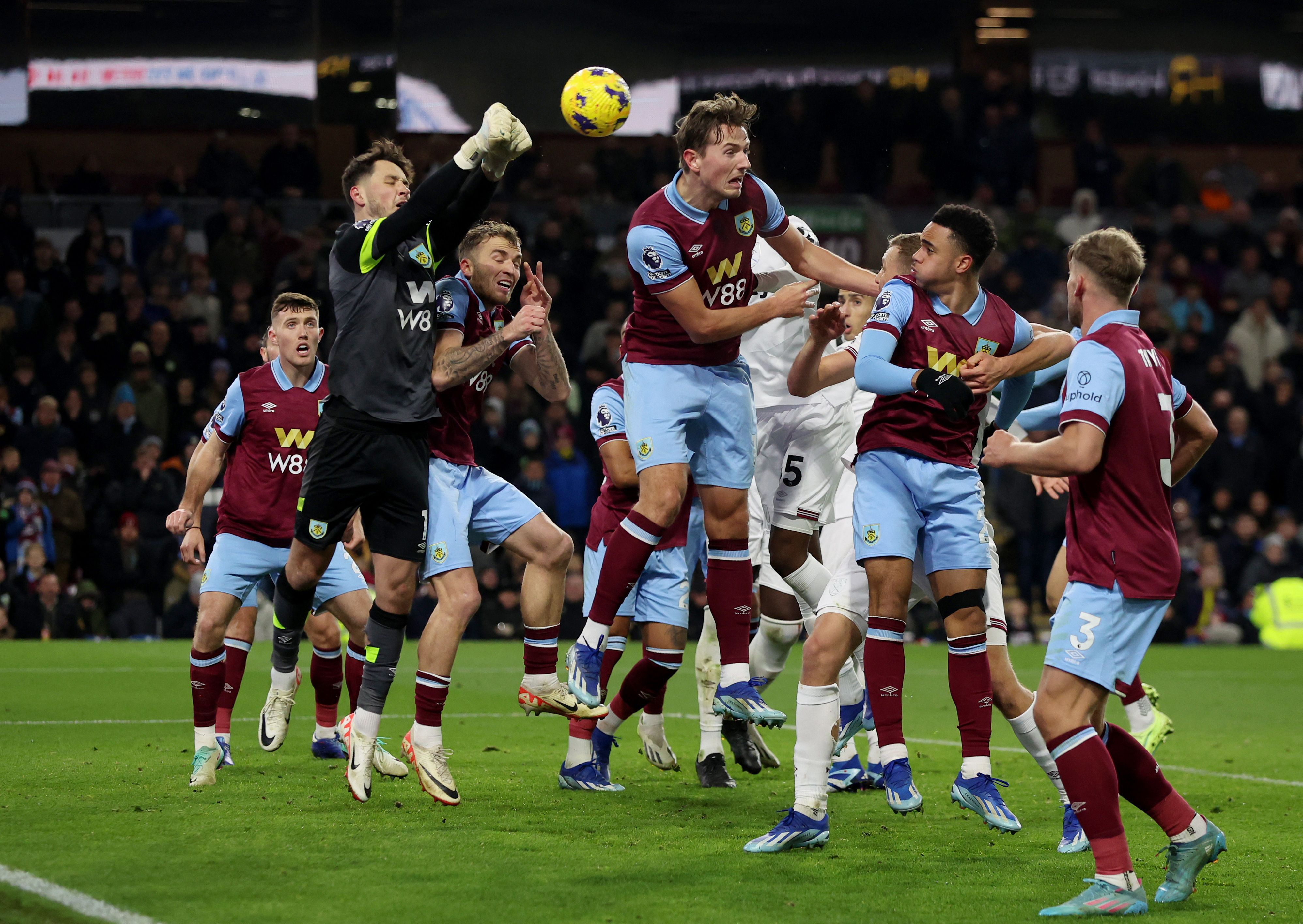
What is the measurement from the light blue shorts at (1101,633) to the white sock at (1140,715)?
8.22ft

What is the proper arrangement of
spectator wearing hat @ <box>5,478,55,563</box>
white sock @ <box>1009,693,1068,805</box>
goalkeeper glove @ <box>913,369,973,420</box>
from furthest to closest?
spectator wearing hat @ <box>5,478,55,563</box>
white sock @ <box>1009,693,1068,805</box>
goalkeeper glove @ <box>913,369,973,420</box>

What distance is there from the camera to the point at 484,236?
736 centimetres

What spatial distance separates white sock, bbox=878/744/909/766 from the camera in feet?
19.5

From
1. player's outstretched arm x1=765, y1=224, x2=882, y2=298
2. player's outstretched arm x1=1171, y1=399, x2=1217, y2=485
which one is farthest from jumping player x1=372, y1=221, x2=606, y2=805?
player's outstretched arm x1=1171, y1=399, x2=1217, y2=485

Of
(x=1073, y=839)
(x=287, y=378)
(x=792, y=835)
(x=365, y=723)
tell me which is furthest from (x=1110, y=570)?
(x=287, y=378)

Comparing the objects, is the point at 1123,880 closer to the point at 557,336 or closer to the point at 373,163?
the point at 373,163

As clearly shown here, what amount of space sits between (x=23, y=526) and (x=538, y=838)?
11552mm

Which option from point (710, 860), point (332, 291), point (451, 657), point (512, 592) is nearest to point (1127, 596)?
point (710, 860)

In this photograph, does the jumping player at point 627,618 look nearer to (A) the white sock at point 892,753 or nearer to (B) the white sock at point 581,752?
(B) the white sock at point 581,752


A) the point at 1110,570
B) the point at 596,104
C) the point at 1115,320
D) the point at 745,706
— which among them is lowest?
the point at 745,706

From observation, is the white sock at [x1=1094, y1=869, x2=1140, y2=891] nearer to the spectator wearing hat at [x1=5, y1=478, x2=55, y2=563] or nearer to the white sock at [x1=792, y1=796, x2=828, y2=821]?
the white sock at [x1=792, y1=796, x2=828, y2=821]

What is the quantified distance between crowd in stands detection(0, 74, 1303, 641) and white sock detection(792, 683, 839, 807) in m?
9.25

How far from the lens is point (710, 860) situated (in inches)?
222

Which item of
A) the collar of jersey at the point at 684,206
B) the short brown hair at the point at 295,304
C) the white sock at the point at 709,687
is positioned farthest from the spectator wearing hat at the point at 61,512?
the collar of jersey at the point at 684,206
